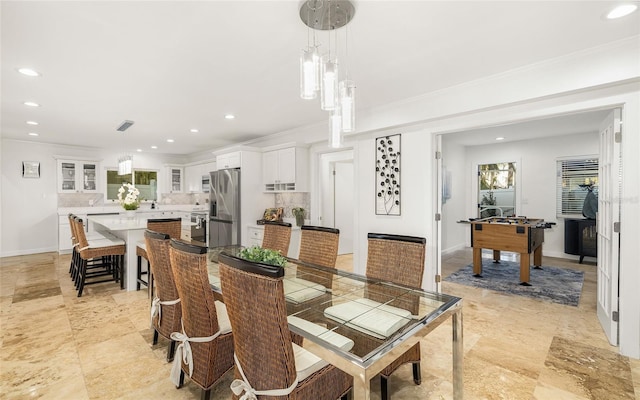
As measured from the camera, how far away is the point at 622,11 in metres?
1.86

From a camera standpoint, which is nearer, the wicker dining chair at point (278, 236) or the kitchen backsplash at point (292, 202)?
the wicker dining chair at point (278, 236)

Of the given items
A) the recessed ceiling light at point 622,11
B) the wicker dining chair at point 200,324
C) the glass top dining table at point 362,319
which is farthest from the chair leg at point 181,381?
the recessed ceiling light at point 622,11

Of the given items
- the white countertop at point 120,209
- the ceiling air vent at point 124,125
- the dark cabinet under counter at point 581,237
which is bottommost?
the dark cabinet under counter at point 581,237

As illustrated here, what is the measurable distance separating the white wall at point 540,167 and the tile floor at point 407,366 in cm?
289

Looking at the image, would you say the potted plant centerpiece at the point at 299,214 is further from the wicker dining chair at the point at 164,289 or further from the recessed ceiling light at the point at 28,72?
the recessed ceiling light at the point at 28,72

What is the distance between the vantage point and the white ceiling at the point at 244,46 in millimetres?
1852

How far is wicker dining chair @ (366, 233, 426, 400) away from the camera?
2.08 m

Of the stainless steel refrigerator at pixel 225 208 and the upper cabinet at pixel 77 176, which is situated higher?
the upper cabinet at pixel 77 176

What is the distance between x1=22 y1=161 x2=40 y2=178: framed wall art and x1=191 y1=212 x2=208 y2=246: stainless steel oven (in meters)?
3.26

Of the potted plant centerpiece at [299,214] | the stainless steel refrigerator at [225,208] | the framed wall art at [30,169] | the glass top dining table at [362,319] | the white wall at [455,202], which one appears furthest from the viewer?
the white wall at [455,202]

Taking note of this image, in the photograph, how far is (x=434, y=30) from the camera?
2076 mm

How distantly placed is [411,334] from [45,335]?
3363 millimetres

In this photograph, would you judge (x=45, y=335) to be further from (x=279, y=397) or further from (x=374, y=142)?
(x=374, y=142)

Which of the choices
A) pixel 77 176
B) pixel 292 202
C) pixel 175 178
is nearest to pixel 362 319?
pixel 292 202
